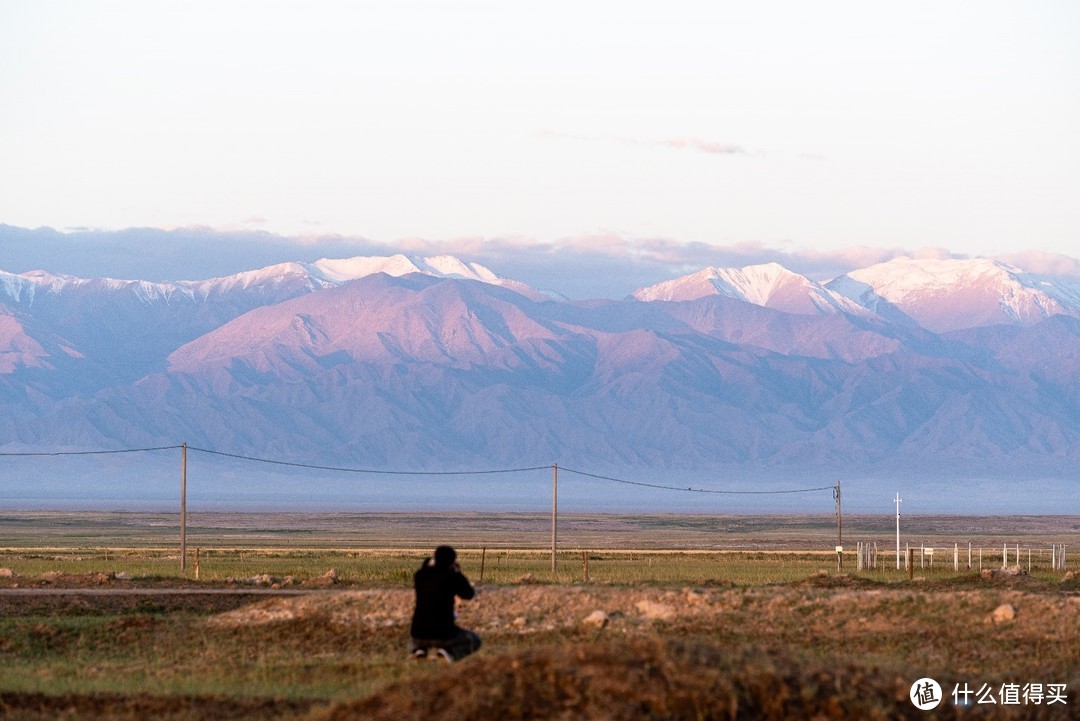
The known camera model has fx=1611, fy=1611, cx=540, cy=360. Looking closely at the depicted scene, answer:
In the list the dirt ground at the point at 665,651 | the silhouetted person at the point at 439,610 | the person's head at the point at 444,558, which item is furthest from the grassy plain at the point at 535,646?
the person's head at the point at 444,558

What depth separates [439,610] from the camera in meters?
17.3

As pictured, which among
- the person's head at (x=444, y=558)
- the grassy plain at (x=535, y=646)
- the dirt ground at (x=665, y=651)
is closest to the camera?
the dirt ground at (x=665, y=651)

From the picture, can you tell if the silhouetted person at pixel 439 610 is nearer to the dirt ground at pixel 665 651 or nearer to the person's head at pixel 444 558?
the person's head at pixel 444 558

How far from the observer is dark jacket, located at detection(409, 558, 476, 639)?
17.1 meters

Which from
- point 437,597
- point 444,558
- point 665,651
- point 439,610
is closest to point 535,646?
point 439,610

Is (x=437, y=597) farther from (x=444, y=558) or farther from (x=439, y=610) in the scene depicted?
(x=444, y=558)

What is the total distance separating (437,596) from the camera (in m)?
17.2

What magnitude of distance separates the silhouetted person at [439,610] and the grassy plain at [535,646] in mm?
618

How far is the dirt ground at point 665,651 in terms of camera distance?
13867 millimetres

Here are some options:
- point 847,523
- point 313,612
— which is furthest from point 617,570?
point 847,523

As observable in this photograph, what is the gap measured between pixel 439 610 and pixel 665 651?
11.1 feet

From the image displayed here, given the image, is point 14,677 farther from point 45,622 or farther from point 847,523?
point 847,523

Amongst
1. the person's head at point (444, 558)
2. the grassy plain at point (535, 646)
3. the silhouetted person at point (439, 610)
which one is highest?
the person's head at point (444, 558)

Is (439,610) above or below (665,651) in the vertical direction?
above
